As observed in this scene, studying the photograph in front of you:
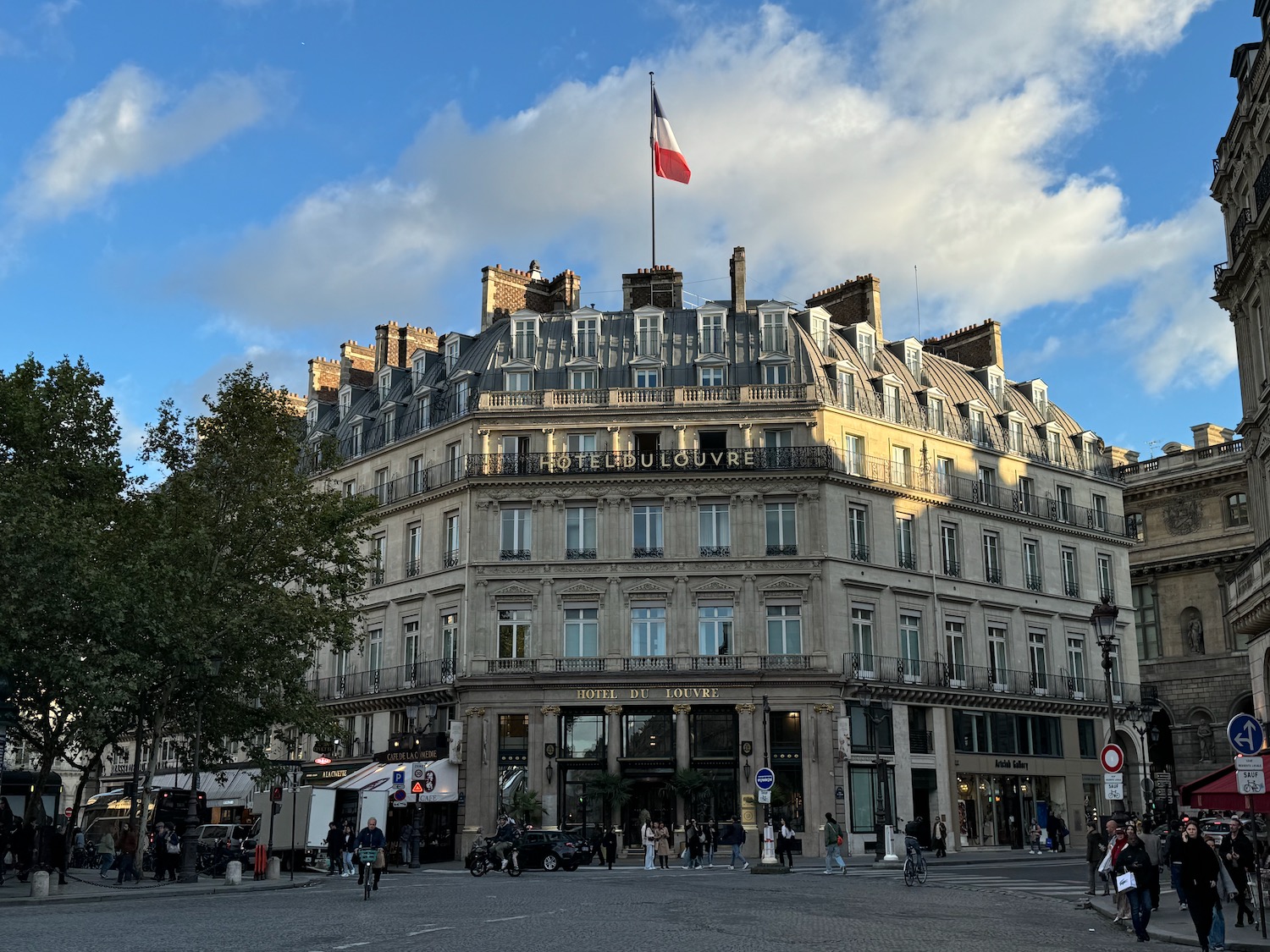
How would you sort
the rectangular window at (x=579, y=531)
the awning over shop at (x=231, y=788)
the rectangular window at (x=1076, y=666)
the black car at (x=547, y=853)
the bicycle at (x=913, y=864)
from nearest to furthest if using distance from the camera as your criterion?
the bicycle at (x=913, y=864)
the black car at (x=547, y=853)
the rectangular window at (x=579, y=531)
the awning over shop at (x=231, y=788)
the rectangular window at (x=1076, y=666)

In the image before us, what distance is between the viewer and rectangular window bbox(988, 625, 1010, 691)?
51.9 meters

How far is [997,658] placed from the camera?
52594mm

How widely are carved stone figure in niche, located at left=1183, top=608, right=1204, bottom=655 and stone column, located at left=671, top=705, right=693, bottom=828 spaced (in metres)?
28.5

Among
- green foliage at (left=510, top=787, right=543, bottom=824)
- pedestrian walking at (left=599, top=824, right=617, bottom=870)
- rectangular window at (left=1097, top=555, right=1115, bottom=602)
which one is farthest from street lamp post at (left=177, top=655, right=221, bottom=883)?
rectangular window at (left=1097, top=555, right=1115, bottom=602)

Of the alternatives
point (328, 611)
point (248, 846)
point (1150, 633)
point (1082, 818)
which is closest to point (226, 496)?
point (328, 611)

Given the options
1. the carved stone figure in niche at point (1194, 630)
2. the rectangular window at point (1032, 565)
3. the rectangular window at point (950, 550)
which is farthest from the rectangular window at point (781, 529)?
the carved stone figure in niche at point (1194, 630)

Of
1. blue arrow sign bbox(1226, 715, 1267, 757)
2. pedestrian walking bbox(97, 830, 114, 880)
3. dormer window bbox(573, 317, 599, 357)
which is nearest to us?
blue arrow sign bbox(1226, 715, 1267, 757)

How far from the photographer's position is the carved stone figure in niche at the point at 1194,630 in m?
61.9

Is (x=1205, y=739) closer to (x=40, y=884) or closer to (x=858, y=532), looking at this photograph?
(x=858, y=532)

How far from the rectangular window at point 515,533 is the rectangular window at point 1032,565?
804 inches

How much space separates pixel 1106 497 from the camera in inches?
2315

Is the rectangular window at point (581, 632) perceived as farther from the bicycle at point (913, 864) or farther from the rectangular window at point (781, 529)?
the bicycle at point (913, 864)

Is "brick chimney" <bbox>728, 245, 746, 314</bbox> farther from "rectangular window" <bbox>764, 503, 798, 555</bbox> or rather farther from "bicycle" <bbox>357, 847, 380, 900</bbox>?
"bicycle" <bbox>357, 847, 380, 900</bbox>

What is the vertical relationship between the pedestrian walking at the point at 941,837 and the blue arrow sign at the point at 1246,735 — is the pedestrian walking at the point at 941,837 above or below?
below
